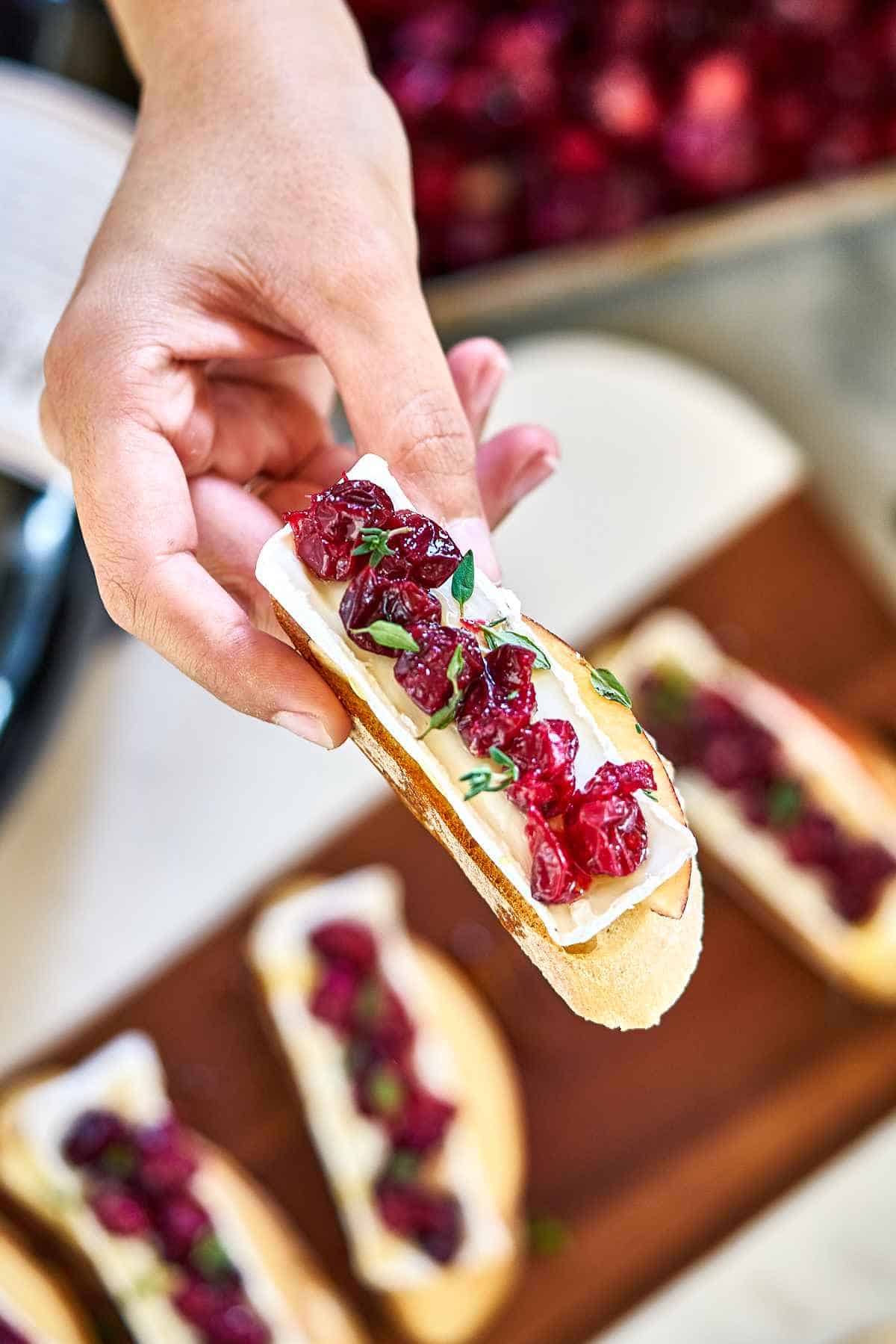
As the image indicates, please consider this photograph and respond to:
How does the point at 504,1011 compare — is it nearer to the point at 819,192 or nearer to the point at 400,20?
the point at 819,192

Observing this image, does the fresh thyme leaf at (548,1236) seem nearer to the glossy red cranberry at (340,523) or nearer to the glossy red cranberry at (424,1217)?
the glossy red cranberry at (424,1217)

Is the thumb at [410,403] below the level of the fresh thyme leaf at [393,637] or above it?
above

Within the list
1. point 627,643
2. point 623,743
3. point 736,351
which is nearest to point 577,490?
point 627,643

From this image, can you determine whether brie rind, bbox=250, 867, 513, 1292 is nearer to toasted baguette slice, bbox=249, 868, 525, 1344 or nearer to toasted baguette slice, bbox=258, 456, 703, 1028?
toasted baguette slice, bbox=249, 868, 525, 1344

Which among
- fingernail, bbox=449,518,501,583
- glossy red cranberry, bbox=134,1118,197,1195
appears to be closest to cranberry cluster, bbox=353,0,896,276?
fingernail, bbox=449,518,501,583

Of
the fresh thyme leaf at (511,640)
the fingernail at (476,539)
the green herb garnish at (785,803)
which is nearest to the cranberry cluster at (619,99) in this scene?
the green herb garnish at (785,803)

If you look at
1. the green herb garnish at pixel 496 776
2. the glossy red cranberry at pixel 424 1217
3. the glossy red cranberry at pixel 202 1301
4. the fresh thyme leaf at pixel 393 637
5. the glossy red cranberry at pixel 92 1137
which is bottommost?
the glossy red cranberry at pixel 424 1217
